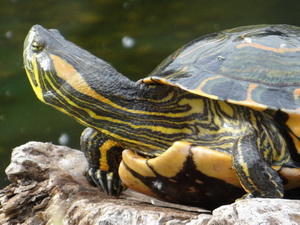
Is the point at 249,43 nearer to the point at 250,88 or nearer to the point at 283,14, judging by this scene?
the point at 250,88

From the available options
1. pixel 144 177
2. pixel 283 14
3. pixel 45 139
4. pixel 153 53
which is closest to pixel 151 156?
pixel 144 177

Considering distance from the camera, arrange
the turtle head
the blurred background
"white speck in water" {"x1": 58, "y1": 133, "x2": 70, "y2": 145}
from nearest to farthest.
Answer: the turtle head
"white speck in water" {"x1": 58, "y1": 133, "x2": 70, "y2": 145}
the blurred background

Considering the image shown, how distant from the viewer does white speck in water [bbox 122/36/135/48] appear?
5.16 m

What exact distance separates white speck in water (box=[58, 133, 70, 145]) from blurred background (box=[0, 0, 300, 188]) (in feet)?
1.18

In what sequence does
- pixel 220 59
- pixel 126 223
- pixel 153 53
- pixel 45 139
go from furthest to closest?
1. pixel 153 53
2. pixel 45 139
3. pixel 220 59
4. pixel 126 223

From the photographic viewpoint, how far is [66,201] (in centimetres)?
176

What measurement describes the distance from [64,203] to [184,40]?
11.8 feet

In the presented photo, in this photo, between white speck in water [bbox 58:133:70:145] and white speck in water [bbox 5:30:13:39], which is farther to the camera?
white speck in water [bbox 5:30:13:39]

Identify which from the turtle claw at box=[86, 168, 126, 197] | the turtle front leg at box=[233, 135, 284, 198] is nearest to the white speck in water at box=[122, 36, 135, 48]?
the turtle claw at box=[86, 168, 126, 197]

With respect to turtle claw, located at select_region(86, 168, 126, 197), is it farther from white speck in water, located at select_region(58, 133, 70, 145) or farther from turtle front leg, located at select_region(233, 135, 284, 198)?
white speck in water, located at select_region(58, 133, 70, 145)

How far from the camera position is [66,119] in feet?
15.4

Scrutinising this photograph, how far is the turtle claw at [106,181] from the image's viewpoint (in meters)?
1.95

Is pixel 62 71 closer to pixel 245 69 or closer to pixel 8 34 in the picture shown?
pixel 245 69

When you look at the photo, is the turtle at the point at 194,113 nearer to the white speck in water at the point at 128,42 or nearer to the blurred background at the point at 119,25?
the blurred background at the point at 119,25
